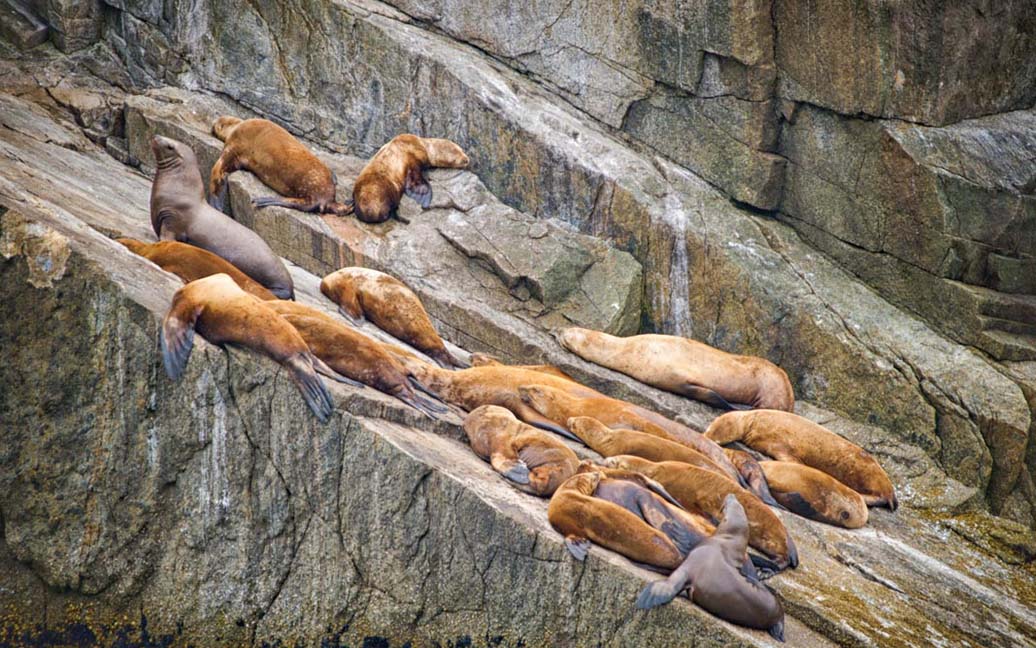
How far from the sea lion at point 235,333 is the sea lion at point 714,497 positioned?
1901mm

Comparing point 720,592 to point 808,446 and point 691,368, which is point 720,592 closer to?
point 808,446

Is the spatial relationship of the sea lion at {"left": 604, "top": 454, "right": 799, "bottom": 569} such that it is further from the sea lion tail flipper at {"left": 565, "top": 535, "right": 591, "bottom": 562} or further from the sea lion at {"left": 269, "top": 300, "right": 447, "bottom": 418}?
the sea lion at {"left": 269, "top": 300, "right": 447, "bottom": 418}

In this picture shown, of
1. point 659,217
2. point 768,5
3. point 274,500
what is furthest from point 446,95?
point 274,500

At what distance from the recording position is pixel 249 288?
750 centimetres

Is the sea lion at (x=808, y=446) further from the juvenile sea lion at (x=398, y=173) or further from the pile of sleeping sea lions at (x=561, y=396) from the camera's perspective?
the juvenile sea lion at (x=398, y=173)

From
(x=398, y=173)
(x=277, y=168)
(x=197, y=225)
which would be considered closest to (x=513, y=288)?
(x=398, y=173)

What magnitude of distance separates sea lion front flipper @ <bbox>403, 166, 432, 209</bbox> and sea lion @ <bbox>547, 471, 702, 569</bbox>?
532cm

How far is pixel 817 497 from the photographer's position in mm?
7570

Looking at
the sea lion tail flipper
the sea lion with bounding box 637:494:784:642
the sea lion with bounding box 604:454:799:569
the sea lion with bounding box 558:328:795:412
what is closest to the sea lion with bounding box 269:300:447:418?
the sea lion with bounding box 604:454:799:569

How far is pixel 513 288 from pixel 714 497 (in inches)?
159

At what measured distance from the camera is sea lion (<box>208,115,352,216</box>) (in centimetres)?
1055

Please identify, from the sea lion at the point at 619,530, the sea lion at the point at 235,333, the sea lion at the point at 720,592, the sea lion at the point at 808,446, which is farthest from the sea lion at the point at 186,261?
the sea lion at the point at 808,446

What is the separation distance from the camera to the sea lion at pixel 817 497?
754 cm

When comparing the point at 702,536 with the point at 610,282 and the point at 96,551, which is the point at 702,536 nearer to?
the point at 96,551
